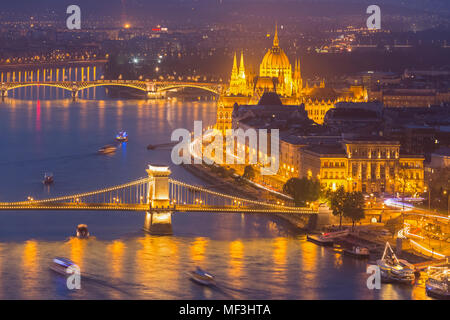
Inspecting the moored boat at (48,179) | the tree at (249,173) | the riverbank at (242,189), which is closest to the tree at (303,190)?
the riverbank at (242,189)

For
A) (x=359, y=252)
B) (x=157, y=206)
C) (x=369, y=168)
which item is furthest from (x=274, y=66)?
(x=359, y=252)

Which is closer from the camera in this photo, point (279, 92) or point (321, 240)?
point (321, 240)

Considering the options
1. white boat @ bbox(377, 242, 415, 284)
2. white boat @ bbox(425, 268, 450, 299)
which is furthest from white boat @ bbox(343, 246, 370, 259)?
white boat @ bbox(425, 268, 450, 299)

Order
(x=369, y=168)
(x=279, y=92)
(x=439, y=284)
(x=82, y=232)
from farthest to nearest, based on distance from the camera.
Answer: (x=279, y=92) → (x=369, y=168) → (x=82, y=232) → (x=439, y=284)

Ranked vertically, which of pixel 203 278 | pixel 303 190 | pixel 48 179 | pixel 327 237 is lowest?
pixel 203 278

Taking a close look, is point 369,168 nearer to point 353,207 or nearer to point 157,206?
point 353,207

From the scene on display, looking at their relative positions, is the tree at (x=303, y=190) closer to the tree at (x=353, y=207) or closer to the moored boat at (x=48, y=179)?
the tree at (x=353, y=207)
